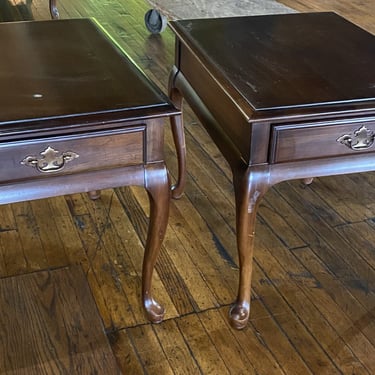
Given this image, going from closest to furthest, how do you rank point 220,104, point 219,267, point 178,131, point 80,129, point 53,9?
point 80,129, point 220,104, point 219,267, point 178,131, point 53,9

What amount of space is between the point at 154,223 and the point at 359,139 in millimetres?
471

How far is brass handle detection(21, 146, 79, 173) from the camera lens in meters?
1.12

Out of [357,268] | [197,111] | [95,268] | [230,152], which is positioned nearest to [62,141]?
[230,152]

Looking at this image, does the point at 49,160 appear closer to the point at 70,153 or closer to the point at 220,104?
the point at 70,153

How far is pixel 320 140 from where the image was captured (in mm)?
1234

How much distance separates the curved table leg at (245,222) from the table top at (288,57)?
0.15 metres

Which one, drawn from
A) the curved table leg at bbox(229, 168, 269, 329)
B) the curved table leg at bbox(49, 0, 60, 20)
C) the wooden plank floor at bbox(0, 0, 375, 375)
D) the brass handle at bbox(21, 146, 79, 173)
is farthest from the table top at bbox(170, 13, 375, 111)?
the curved table leg at bbox(49, 0, 60, 20)

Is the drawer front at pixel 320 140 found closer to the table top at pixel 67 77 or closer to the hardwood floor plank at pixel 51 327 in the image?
the table top at pixel 67 77

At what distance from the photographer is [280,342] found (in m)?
→ 1.42

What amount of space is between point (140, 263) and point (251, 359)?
1.44 feet

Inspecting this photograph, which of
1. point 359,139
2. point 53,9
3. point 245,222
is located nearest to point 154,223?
point 245,222

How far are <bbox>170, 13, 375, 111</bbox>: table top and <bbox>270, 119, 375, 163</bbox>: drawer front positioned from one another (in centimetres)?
5

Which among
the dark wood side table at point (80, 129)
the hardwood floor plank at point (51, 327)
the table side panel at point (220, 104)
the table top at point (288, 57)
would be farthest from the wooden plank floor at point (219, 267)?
the table top at point (288, 57)

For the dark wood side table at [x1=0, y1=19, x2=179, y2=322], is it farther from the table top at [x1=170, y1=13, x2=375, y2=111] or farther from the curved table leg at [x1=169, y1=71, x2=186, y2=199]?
the curved table leg at [x1=169, y1=71, x2=186, y2=199]
